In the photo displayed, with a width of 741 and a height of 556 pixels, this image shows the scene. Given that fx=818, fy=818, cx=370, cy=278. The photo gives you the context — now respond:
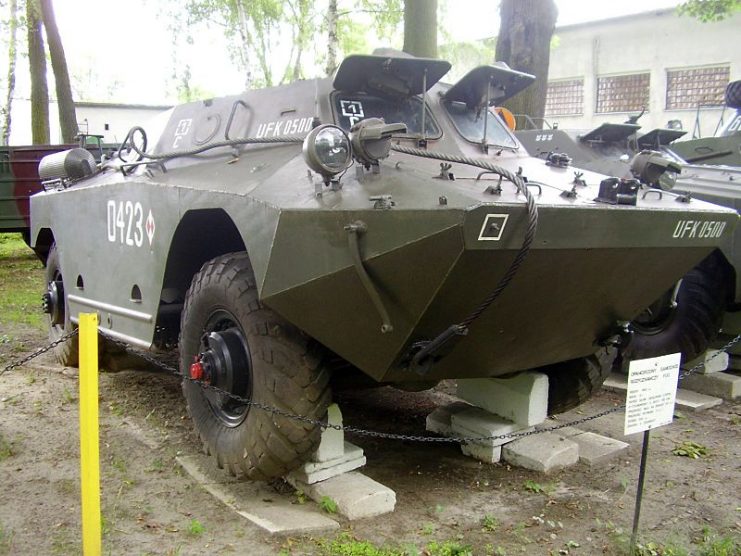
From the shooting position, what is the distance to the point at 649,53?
20.4m

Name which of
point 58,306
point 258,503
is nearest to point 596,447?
point 258,503

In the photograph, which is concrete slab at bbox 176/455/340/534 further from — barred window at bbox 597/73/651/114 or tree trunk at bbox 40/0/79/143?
barred window at bbox 597/73/651/114

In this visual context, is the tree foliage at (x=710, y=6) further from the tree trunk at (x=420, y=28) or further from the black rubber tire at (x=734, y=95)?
the tree trunk at (x=420, y=28)

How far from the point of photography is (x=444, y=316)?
10.3 feet

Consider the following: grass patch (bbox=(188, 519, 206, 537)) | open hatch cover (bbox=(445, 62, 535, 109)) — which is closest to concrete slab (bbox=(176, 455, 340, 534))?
grass patch (bbox=(188, 519, 206, 537))

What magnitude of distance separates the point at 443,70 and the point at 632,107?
18.4 m

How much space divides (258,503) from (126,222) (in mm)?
1816

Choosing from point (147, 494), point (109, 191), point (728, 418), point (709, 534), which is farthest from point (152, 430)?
point (728, 418)

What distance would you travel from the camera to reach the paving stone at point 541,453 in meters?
4.40

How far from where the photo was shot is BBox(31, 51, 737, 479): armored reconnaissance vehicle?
301 cm

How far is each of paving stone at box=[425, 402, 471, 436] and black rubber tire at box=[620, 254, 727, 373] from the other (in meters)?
1.71

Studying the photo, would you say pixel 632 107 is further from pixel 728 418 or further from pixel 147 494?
pixel 147 494

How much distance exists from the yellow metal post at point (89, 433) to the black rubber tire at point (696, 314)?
13.7 feet

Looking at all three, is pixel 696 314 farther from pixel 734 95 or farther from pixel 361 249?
pixel 361 249
